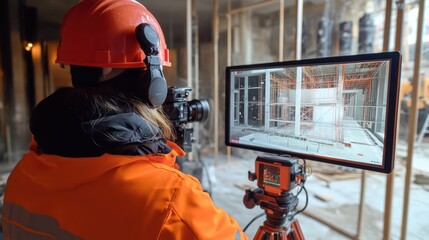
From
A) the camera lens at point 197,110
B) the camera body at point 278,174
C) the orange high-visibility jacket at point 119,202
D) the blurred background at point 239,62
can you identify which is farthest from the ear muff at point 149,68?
the blurred background at point 239,62

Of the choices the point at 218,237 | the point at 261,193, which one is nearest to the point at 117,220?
the point at 218,237

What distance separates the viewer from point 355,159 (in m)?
0.85

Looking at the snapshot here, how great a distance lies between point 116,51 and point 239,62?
352cm

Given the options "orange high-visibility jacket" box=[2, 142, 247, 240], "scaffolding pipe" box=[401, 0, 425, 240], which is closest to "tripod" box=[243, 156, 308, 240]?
"orange high-visibility jacket" box=[2, 142, 247, 240]

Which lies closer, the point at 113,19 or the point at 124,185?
the point at 124,185

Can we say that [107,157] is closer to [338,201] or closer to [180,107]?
[180,107]

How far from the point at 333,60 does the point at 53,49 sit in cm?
427

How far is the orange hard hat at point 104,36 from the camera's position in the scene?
0.64 metres

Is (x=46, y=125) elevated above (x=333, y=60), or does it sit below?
below

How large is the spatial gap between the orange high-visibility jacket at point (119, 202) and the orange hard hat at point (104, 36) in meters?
0.24

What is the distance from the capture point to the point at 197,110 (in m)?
1.03

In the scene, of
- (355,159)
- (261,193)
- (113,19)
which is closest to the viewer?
(113,19)

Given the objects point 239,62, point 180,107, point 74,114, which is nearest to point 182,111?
point 180,107

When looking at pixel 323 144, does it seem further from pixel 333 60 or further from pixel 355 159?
pixel 333 60
